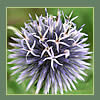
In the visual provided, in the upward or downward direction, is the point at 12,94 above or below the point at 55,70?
below

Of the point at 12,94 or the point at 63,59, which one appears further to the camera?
the point at 12,94

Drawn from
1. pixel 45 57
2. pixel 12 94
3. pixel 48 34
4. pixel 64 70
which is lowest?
pixel 12 94

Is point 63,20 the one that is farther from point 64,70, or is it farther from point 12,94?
point 12,94

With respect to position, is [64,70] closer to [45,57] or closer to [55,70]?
[55,70]

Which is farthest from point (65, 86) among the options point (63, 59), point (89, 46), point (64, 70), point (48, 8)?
point (48, 8)

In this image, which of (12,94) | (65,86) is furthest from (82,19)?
(12,94)
